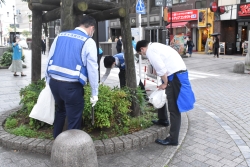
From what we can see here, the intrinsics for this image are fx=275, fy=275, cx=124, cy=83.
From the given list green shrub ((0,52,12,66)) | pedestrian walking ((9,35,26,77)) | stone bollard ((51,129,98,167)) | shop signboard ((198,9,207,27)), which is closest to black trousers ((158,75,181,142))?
stone bollard ((51,129,98,167))

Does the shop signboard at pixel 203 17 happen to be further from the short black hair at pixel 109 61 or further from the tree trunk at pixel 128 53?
the tree trunk at pixel 128 53

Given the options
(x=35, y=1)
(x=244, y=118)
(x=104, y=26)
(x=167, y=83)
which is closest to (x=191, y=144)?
(x=167, y=83)

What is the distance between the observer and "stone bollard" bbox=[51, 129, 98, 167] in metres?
2.88

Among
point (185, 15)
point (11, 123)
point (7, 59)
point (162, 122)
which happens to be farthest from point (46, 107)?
point (185, 15)

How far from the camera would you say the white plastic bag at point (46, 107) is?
3.77 m

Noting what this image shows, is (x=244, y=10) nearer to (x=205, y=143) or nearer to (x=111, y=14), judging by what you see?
(x=111, y=14)

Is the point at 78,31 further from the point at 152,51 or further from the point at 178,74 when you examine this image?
the point at 178,74

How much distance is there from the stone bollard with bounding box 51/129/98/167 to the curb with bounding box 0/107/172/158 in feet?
2.90

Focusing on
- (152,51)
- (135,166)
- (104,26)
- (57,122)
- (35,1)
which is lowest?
(135,166)

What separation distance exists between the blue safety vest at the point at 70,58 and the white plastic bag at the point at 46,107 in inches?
15.4

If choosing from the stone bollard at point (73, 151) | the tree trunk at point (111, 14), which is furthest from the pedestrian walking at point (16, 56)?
the stone bollard at point (73, 151)

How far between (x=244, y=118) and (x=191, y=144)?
2.07 m

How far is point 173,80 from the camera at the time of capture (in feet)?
13.6

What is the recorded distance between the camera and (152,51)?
409cm
